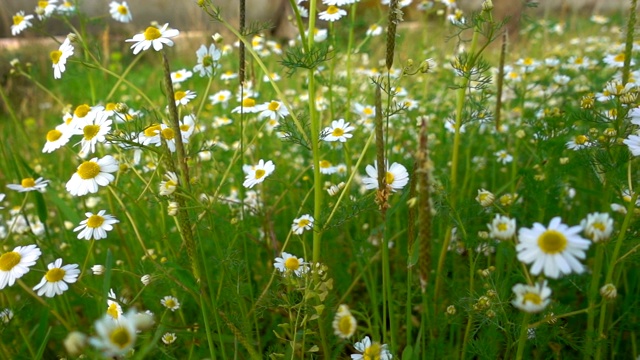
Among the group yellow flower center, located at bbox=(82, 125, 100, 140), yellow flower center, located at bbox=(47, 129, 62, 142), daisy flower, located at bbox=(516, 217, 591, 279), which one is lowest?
daisy flower, located at bbox=(516, 217, 591, 279)

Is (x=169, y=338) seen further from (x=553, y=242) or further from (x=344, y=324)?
(x=553, y=242)

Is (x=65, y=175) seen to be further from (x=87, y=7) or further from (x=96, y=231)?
(x=87, y=7)

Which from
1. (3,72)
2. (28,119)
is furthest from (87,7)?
(28,119)

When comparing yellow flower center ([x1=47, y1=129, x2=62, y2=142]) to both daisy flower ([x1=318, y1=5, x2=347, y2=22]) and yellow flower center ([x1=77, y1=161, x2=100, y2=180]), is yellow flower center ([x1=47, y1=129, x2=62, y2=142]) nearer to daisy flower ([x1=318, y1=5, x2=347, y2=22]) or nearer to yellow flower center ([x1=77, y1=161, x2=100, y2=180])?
yellow flower center ([x1=77, y1=161, x2=100, y2=180])

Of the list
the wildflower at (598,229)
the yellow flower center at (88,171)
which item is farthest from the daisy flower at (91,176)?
the wildflower at (598,229)

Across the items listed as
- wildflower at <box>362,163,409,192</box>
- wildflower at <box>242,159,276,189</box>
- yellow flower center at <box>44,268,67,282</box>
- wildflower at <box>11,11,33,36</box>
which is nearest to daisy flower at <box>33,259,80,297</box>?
yellow flower center at <box>44,268,67,282</box>

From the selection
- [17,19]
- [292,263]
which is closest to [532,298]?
[292,263]

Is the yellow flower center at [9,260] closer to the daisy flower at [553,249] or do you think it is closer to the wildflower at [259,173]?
the wildflower at [259,173]
